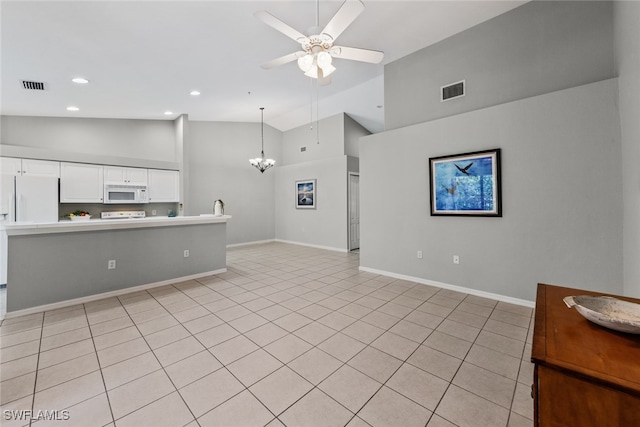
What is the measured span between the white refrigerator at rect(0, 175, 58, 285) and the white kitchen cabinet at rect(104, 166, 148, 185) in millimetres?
967

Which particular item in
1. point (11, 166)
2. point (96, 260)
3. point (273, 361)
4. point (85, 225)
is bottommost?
point (273, 361)

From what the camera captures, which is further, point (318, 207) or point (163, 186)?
point (318, 207)

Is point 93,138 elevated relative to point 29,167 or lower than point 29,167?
elevated

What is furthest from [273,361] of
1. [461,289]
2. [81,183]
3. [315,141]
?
[315,141]

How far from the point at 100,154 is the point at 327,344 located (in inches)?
251

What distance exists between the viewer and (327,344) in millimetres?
2385

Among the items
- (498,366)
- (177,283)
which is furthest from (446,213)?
(177,283)

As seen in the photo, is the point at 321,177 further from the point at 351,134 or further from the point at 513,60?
the point at 513,60

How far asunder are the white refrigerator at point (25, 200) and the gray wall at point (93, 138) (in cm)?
80

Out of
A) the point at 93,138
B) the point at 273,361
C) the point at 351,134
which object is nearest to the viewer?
the point at 273,361

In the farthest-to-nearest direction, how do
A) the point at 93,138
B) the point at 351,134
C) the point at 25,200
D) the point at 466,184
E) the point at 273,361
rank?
the point at 351,134
the point at 93,138
the point at 25,200
the point at 466,184
the point at 273,361

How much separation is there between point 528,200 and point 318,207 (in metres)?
5.15

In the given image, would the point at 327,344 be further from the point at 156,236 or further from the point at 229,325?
the point at 156,236

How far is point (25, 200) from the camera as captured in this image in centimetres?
426
